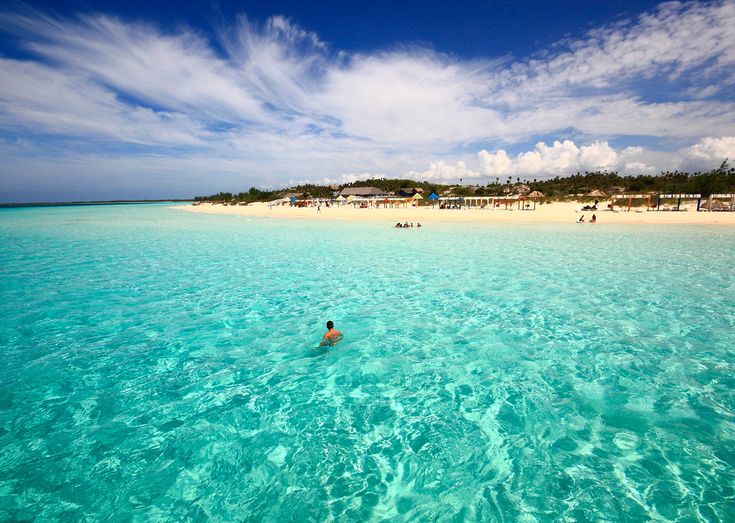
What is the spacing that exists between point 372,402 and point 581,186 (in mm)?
92429

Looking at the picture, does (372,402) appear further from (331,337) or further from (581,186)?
(581,186)

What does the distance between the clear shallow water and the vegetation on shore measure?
54277 mm

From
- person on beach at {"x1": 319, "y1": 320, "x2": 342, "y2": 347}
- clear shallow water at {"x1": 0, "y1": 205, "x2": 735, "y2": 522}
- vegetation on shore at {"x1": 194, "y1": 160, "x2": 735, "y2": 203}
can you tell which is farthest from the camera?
vegetation on shore at {"x1": 194, "y1": 160, "x2": 735, "y2": 203}

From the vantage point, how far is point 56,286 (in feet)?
37.0

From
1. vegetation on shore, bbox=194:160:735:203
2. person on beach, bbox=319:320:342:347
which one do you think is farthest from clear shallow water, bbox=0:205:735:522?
vegetation on shore, bbox=194:160:735:203

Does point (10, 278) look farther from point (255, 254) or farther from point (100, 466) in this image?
point (100, 466)

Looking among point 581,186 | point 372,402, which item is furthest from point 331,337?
point 581,186

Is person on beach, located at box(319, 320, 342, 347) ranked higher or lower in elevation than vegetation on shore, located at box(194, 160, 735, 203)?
lower

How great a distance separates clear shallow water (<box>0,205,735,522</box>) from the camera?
3465 mm

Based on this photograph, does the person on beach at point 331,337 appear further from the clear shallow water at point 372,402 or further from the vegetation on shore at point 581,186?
the vegetation on shore at point 581,186

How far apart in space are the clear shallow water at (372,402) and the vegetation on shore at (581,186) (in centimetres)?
5428

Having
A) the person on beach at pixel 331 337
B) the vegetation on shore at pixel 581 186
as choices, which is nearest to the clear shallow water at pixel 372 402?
the person on beach at pixel 331 337

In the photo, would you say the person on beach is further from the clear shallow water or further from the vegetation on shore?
the vegetation on shore

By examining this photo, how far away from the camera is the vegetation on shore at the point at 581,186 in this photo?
53953 millimetres
